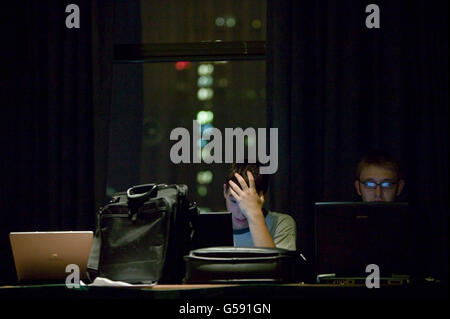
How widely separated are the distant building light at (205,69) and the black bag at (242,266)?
2.19 m

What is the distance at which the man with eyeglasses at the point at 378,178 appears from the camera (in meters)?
2.75

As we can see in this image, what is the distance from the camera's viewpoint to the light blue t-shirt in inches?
111

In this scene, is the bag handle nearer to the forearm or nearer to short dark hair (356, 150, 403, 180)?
the forearm

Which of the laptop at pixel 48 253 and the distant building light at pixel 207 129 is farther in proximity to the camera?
the distant building light at pixel 207 129

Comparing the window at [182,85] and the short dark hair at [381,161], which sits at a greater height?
the window at [182,85]

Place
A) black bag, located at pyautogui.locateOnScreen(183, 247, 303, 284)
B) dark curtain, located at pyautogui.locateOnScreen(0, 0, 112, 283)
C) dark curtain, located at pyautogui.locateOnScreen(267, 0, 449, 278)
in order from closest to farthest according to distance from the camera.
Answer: black bag, located at pyautogui.locateOnScreen(183, 247, 303, 284) < dark curtain, located at pyautogui.locateOnScreen(267, 0, 449, 278) < dark curtain, located at pyautogui.locateOnScreen(0, 0, 112, 283)

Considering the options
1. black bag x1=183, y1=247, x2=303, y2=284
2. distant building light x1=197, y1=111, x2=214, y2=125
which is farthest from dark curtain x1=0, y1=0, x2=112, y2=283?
black bag x1=183, y1=247, x2=303, y2=284

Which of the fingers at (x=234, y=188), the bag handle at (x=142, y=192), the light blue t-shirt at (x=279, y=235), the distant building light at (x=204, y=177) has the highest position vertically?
the bag handle at (x=142, y=192)

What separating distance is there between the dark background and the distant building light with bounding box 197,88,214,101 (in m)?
0.46

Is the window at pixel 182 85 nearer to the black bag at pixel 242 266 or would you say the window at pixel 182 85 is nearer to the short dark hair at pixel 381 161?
the short dark hair at pixel 381 161

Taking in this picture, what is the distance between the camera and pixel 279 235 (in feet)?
9.36

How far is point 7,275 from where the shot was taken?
3.68 metres

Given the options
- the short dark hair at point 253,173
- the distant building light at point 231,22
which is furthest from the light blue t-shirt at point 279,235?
the distant building light at point 231,22
